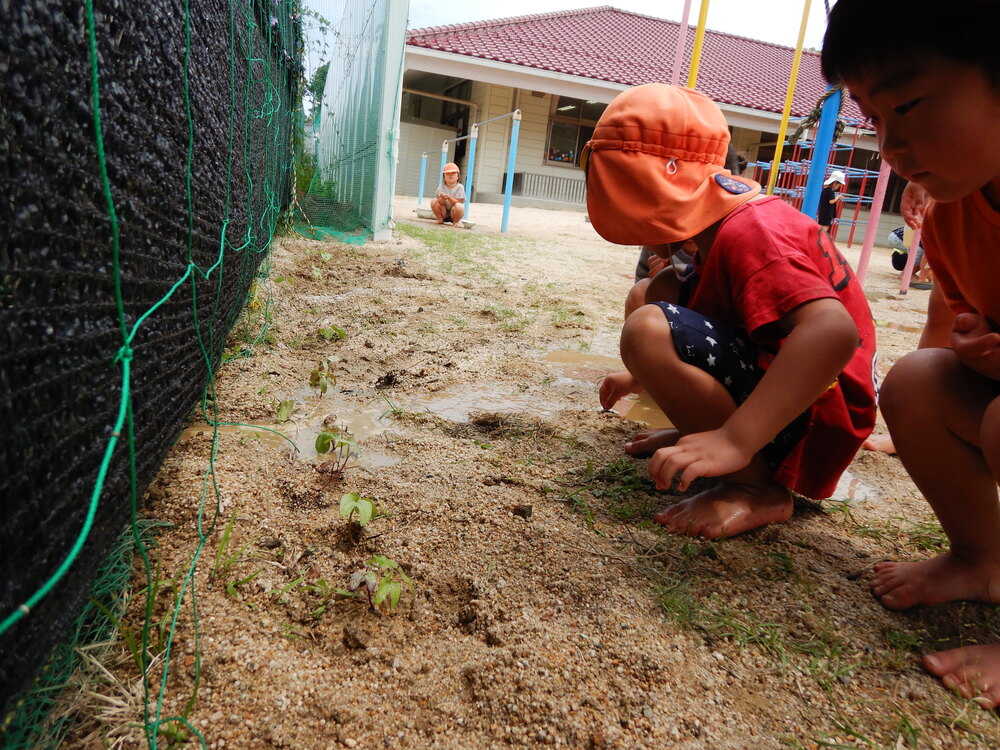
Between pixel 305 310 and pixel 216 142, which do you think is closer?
pixel 216 142

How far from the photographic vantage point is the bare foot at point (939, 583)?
119 centimetres

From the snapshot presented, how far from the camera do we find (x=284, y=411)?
5.98ft

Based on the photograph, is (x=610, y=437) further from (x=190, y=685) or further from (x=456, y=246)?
(x=456, y=246)

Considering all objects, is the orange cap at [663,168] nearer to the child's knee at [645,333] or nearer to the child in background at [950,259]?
the child's knee at [645,333]

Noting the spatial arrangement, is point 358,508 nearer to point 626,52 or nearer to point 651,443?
point 651,443

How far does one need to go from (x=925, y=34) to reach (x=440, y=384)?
5.47 feet

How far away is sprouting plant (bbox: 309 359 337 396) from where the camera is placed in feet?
6.68

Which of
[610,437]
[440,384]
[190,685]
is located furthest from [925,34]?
[440,384]

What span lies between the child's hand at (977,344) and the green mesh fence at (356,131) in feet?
18.7

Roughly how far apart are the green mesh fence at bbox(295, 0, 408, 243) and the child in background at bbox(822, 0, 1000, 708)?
222 inches

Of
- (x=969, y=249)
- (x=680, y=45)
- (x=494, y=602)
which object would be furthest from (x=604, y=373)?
(x=680, y=45)

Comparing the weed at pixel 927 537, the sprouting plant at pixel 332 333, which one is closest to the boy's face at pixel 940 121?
the weed at pixel 927 537

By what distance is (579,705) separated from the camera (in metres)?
0.90

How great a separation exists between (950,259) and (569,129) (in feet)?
54.1
